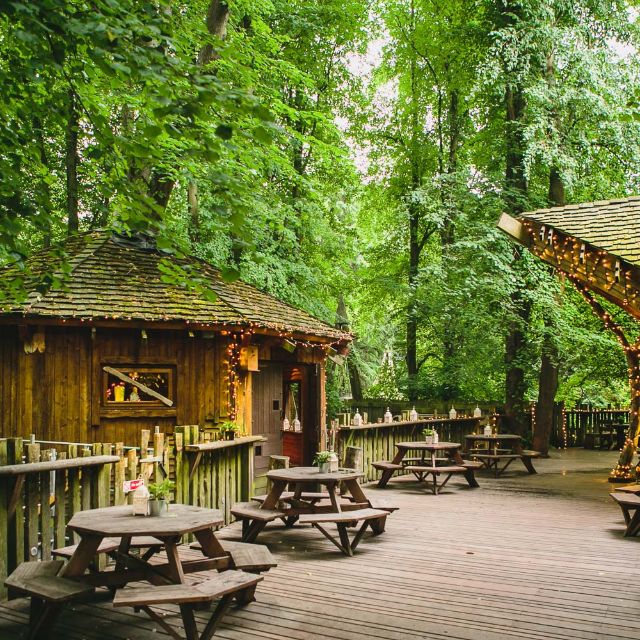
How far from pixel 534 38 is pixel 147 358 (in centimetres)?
1383

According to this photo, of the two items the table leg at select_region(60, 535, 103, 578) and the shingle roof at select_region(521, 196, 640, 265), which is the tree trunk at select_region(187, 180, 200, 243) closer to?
the shingle roof at select_region(521, 196, 640, 265)

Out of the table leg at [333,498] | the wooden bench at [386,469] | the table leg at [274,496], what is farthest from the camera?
the wooden bench at [386,469]

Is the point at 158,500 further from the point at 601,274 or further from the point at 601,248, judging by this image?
the point at 601,274

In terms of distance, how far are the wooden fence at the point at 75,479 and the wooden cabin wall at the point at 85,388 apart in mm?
2624

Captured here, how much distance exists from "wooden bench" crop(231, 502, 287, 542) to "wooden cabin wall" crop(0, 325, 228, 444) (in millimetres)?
3558

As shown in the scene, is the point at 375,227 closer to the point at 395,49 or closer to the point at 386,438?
the point at 395,49

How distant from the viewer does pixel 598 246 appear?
11016 mm

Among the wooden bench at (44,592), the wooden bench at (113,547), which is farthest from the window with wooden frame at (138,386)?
the wooden bench at (44,592)

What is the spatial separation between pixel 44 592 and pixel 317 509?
14.3 ft

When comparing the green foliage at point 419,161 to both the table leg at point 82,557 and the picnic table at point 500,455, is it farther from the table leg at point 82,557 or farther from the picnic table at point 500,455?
the table leg at point 82,557


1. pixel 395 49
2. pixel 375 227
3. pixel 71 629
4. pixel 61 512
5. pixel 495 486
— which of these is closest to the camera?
pixel 71 629

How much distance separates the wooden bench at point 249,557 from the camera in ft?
18.4

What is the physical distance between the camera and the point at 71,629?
5.26 m

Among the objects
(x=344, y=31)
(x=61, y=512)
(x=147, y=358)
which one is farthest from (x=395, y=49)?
(x=61, y=512)
